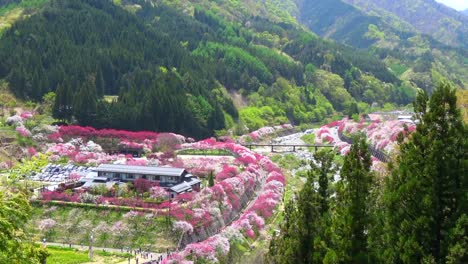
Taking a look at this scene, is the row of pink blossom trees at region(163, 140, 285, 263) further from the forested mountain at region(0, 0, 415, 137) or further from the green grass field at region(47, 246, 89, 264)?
the forested mountain at region(0, 0, 415, 137)

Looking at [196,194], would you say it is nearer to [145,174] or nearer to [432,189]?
[145,174]

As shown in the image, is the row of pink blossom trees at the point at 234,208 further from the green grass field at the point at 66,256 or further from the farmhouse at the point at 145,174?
the green grass field at the point at 66,256

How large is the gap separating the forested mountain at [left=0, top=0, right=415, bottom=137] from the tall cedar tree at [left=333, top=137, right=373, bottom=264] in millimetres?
70644

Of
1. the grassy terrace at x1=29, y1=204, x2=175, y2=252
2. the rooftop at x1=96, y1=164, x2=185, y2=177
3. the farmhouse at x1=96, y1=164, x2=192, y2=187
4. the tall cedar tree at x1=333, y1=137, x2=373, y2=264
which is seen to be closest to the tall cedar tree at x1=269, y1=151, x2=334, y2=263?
the tall cedar tree at x1=333, y1=137, x2=373, y2=264

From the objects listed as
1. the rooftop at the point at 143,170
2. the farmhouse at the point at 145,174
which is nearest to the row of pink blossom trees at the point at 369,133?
the farmhouse at the point at 145,174

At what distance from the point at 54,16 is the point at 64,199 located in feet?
264

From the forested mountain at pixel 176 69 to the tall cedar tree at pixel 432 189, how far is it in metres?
73.5

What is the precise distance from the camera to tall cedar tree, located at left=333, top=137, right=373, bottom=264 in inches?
669

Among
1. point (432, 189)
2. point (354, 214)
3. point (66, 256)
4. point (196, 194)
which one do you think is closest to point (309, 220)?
point (354, 214)

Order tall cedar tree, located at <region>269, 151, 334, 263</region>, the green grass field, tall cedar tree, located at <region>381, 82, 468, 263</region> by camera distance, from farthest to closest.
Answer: the green grass field
tall cedar tree, located at <region>269, 151, 334, 263</region>
tall cedar tree, located at <region>381, 82, 468, 263</region>

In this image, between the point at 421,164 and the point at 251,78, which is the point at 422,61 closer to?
the point at 251,78

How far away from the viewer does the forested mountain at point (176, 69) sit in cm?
9025

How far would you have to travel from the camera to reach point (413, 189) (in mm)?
14977

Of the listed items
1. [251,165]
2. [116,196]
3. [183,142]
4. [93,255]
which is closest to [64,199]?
[116,196]
